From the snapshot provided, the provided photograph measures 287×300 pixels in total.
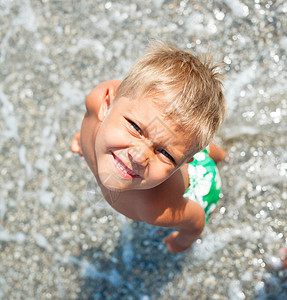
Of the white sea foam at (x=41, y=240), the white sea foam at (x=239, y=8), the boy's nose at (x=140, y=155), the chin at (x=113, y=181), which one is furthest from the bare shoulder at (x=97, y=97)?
the white sea foam at (x=239, y=8)

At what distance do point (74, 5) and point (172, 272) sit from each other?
2633 millimetres

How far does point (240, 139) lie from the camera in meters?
3.35

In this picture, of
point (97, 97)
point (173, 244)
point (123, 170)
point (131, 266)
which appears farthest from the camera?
point (131, 266)

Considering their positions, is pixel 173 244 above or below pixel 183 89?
below

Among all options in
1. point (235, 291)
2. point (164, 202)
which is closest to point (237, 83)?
point (164, 202)

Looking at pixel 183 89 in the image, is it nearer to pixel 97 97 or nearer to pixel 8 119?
pixel 97 97

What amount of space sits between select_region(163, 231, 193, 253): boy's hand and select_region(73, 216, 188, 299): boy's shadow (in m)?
0.12

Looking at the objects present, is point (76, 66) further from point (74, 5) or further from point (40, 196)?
point (40, 196)

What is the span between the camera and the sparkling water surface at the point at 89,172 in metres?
3.25

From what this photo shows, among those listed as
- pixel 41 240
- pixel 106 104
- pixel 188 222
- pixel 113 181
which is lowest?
pixel 41 240

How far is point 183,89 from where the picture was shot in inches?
69.3

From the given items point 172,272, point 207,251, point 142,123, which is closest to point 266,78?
point 207,251

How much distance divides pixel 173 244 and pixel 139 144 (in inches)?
63.9

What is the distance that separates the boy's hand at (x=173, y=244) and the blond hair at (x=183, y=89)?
4.53 feet
